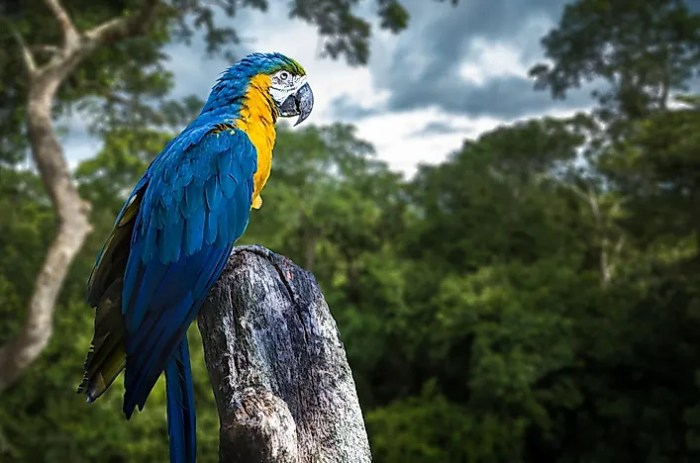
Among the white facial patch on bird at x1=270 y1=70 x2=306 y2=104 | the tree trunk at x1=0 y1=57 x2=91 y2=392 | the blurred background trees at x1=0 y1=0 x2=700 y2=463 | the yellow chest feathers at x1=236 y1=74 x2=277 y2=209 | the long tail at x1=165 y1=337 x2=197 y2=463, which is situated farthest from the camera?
the blurred background trees at x1=0 y1=0 x2=700 y2=463

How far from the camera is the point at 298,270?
1562mm

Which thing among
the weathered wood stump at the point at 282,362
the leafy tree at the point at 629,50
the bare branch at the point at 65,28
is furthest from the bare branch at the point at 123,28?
the leafy tree at the point at 629,50

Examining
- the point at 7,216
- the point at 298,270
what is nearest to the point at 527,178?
the point at 7,216

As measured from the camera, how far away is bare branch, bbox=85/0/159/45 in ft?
21.2

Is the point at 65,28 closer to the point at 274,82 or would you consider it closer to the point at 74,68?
the point at 74,68

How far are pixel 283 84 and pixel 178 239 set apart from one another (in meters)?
0.49

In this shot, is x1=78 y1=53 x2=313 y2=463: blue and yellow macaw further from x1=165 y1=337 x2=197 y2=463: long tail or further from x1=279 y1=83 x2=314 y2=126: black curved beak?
x1=279 y1=83 x2=314 y2=126: black curved beak

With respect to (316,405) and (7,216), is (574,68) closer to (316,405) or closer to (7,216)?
(7,216)

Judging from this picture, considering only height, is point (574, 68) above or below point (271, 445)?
above

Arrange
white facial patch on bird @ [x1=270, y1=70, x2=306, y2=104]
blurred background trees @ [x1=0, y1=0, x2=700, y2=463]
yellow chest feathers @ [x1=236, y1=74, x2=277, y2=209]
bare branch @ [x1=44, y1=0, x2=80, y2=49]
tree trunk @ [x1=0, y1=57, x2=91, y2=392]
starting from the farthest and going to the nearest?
blurred background trees @ [x1=0, y1=0, x2=700, y2=463]
bare branch @ [x1=44, y1=0, x2=80, y2=49]
tree trunk @ [x1=0, y1=57, x2=91, y2=392]
white facial patch on bird @ [x1=270, y1=70, x2=306, y2=104]
yellow chest feathers @ [x1=236, y1=74, x2=277, y2=209]

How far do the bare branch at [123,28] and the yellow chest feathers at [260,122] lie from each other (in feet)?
17.1

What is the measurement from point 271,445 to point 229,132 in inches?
25.7

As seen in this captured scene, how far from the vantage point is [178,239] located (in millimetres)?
1456

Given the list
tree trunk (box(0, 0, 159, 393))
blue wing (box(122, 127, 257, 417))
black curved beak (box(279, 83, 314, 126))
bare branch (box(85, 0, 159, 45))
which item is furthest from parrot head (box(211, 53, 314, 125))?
bare branch (box(85, 0, 159, 45))
